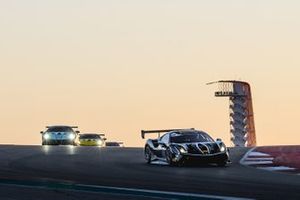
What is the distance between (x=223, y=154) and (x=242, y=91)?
136832mm

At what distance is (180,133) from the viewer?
25.0 m

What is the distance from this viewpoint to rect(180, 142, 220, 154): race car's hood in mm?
23797

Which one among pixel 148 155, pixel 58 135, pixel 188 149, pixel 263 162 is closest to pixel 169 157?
pixel 188 149

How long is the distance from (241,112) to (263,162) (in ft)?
447

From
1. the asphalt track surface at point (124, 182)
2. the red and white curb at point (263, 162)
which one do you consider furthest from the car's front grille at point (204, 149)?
the red and white curb at point (263, 162)

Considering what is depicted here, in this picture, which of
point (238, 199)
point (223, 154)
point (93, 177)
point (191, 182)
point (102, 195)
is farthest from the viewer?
point (223, 154)

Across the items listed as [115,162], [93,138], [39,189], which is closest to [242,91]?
[93,138]

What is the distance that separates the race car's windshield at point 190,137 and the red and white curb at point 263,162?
1557 millimetres

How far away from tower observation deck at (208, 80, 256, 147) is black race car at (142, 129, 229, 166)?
423 feet

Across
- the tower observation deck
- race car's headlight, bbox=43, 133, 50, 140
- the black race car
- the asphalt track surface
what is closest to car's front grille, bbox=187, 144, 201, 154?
the black race car

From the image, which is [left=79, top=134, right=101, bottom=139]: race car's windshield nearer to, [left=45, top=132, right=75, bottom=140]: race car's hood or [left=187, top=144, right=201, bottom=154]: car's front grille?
[left=45, top=132, right=75, bottom=140]: race car's hood

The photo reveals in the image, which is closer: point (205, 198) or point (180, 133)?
point (205, 198)

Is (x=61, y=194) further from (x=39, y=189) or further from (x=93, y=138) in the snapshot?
(x=93, y=138)

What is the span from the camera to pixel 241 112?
16000cm
